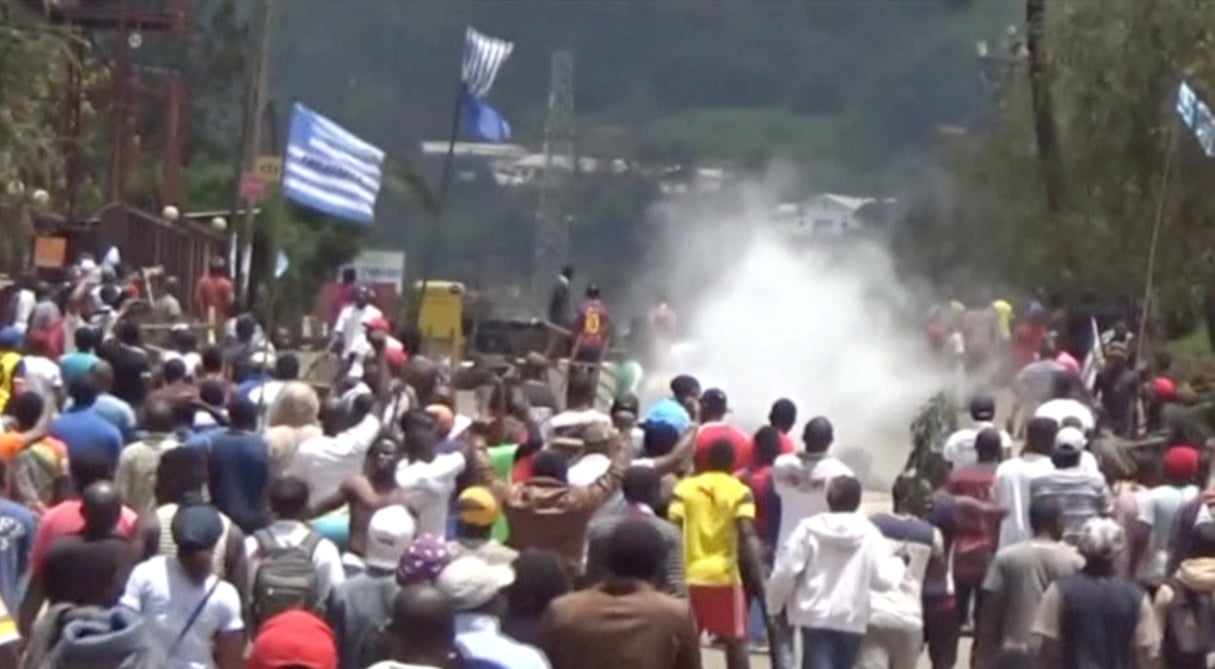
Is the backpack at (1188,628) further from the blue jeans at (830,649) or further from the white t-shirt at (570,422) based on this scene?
the white t-shirt at (570,422)

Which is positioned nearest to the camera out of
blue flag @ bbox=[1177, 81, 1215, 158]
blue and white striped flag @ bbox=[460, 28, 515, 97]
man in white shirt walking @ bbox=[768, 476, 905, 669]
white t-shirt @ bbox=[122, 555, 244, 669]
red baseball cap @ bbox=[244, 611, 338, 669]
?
red baseball cap @ bbox=[244, 611, 338, 669]

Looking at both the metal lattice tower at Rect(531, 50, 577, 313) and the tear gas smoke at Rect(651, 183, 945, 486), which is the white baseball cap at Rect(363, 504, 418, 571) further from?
the metal lattice tower at Rect(531, 50, 577, 313)

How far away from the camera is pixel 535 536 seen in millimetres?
13695

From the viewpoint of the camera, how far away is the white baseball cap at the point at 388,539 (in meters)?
11.6

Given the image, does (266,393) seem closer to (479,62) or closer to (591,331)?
(591,331)

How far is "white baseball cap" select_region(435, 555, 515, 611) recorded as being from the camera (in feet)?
31.8

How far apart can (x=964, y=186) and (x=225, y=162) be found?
33593 millimetres

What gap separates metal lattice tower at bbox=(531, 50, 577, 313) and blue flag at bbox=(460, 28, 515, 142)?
179ft

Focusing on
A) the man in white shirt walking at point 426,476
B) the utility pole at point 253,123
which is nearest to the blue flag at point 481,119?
the utility pole at point 253,123

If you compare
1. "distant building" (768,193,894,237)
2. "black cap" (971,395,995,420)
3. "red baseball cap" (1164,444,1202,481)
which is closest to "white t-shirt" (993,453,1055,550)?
"red baseball cap" (1164,444,1202,481)

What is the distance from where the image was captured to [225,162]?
78.8 metres

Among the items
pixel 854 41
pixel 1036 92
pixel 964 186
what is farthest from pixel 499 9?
pixel 1036 92

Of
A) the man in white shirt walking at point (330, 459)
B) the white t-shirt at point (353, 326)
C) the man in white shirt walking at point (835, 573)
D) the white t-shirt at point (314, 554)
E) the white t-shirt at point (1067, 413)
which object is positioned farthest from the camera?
the white t-shirt at point (353, 326)

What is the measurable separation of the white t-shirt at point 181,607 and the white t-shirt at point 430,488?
108 inches
